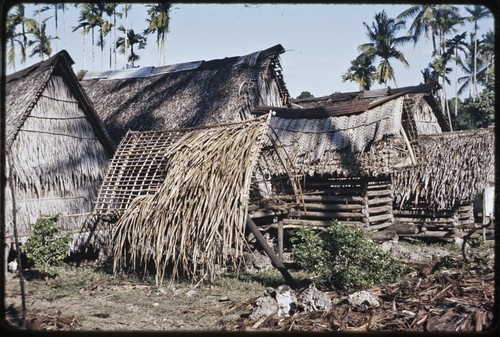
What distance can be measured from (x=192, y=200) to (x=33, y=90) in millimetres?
5152

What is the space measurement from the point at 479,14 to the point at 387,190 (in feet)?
109

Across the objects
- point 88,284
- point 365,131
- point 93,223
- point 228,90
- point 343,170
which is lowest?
point 88,284

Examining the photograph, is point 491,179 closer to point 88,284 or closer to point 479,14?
point 88,284

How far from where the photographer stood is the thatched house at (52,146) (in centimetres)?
1166

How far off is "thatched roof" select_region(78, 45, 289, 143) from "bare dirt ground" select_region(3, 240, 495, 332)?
721 cm

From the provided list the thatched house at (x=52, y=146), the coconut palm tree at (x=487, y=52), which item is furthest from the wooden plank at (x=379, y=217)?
the coconut palm tree at (x=487, y=52)

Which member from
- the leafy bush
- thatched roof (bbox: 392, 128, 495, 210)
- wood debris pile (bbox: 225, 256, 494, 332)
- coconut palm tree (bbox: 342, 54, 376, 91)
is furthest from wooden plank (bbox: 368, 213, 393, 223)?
coconut palm tree (bbox: 342, 54, 376, 91)

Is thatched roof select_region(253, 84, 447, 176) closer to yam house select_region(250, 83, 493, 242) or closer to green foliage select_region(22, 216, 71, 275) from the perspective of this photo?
yam house select_region(250, 83, 493, 242)

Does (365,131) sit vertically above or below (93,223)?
above

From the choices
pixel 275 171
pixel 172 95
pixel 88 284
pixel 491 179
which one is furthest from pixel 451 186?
pixel 88 284

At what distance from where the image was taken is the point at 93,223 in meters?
13.5

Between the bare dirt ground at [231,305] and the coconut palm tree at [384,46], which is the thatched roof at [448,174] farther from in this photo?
the coconut palm tree at [384,46]

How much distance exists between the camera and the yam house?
14.5 meters

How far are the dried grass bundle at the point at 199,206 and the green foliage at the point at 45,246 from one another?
131 cm
